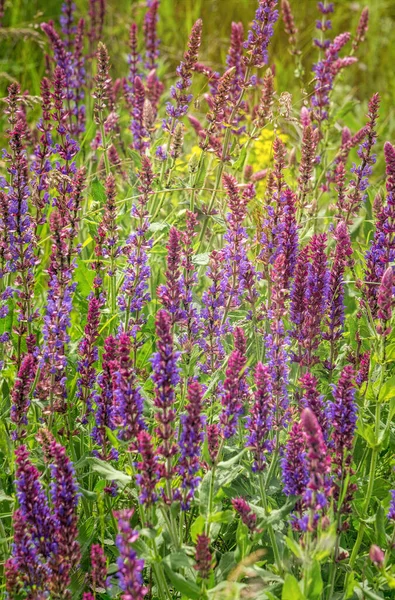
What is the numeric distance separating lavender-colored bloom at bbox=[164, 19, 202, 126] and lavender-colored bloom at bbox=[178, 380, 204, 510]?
5.34ft

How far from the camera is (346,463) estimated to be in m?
2.27

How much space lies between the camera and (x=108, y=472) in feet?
7.28

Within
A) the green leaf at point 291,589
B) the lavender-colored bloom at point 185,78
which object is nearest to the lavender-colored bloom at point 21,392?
the green leaf at point 291,589

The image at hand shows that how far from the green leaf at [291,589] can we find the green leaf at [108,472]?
49 centimetres

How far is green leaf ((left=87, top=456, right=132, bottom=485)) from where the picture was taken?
2172 millimetres

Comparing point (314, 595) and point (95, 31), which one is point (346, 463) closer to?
point (314, 595)

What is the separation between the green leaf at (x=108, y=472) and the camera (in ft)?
7.13

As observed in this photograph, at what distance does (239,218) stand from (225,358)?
0.51m

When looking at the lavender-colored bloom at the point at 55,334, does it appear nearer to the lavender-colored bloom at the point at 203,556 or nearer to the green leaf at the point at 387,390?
the lavender-colored bloom at the point at 203,556

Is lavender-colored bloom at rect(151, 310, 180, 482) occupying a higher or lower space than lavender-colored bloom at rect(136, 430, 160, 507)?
higher

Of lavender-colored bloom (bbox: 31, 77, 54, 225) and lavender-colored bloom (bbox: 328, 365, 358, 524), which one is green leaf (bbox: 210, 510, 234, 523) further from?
lavender-colored bloom (bbox: 31, 77, 54, 225)

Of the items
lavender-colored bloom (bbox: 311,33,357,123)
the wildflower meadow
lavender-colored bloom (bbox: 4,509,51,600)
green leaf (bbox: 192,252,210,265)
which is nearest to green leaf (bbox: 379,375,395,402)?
the wildflower meadow

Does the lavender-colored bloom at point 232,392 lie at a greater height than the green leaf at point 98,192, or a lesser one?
lesser

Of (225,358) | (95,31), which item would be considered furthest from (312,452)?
(95,31)
